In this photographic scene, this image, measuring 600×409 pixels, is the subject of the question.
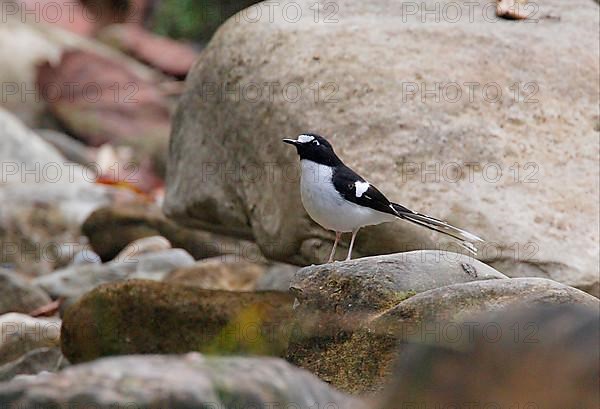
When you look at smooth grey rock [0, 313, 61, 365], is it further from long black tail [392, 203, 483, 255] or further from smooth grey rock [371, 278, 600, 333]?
smooth grey rock [371, 278, 600, 333]

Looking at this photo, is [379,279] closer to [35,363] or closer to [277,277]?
[35,363]

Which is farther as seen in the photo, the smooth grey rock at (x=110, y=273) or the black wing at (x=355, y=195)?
the smooth grey rock at (x=110, y=273)

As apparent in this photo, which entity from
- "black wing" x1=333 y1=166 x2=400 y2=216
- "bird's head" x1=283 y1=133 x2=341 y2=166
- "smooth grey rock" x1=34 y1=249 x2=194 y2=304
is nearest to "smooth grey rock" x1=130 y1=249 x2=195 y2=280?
"smooth grey rock" x1=34 y1=249 x2=194 y2=304

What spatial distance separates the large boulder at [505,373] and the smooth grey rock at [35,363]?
4.38m

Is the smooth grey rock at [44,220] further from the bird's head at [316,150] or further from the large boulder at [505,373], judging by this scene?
the large boulder at [505,373]

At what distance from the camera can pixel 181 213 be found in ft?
28.2

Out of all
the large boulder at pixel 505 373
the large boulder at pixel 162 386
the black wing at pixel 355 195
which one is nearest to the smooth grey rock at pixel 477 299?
the large boulder at pixel 505 373

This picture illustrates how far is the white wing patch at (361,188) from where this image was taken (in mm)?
6589

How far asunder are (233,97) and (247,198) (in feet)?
2.15

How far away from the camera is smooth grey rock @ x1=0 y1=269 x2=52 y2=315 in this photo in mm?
9023

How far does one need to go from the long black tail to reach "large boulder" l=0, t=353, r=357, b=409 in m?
3.78

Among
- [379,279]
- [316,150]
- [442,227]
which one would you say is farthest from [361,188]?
[379,279]

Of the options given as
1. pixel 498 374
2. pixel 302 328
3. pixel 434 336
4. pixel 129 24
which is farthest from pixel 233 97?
pixel 129 24

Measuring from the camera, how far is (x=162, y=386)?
2.84m
